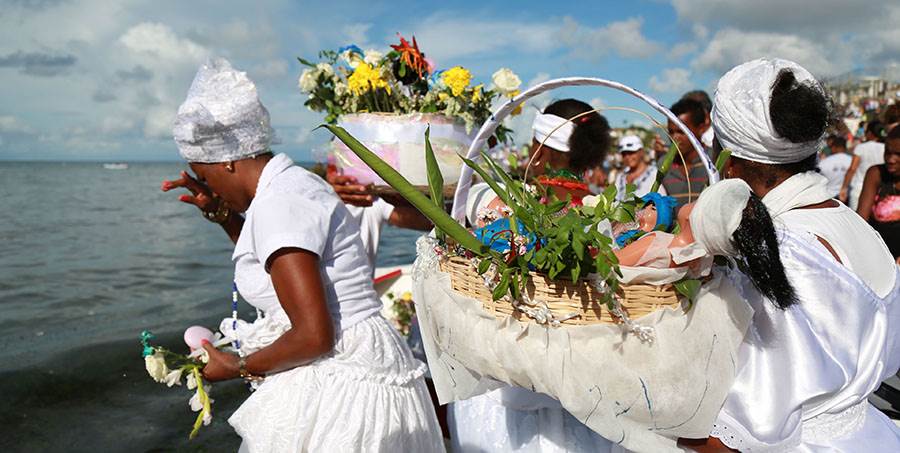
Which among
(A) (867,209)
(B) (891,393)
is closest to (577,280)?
(B) (891,393)

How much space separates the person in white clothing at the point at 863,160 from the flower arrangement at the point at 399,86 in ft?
17.7

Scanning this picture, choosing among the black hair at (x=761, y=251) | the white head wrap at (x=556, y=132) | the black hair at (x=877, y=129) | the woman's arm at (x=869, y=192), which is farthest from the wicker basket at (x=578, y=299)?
the black hair at (x=877, y=129)

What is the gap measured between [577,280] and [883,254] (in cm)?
102

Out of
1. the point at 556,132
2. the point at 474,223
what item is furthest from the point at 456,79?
the point at 474,223

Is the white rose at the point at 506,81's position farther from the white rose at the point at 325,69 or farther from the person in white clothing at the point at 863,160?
the person in white clothing at the point at 863,160

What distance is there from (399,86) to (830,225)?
190 cm

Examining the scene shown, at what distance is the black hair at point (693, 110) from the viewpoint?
486 cm

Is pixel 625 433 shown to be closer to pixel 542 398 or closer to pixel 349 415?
pixel 542 398

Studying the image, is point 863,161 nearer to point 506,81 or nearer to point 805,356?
point 506,81

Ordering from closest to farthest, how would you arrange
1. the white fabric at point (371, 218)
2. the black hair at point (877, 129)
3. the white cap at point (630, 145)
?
the white fabric at point (371, 218)
the black hair at point (877, 129)
the white cap at point (630, 145)

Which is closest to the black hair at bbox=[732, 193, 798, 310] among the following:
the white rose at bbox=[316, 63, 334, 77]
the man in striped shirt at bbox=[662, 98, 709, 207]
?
the white rose at bbox=[316, 63, 334, 77]

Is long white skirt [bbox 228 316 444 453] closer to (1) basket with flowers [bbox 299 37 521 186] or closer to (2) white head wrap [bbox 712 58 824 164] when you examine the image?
(1) basket with flowers [bbox 299 37 521 186]

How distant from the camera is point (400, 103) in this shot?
2934 millimetres

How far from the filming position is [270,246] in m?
2.06
